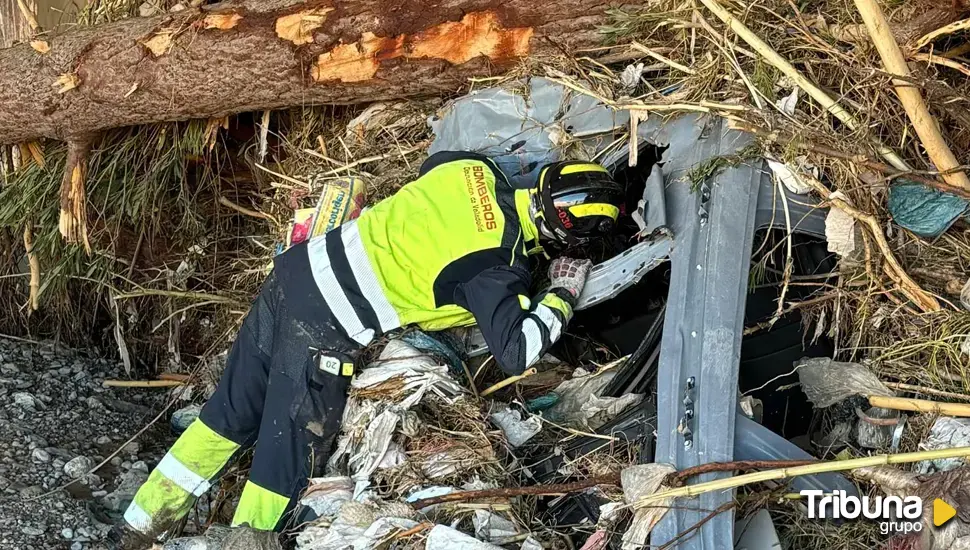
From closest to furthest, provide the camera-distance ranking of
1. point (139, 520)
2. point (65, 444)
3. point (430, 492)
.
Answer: point (430, 492) → point (139, 520) → point (65, 444)

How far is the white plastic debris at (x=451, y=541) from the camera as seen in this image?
239 cm

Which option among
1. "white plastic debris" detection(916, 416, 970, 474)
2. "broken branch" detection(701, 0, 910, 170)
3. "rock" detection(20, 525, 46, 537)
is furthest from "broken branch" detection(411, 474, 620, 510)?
"rock" detection(20, 525, 46, 537)

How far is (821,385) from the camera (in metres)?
2.69

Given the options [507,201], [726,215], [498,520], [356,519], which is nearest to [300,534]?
[356,519]

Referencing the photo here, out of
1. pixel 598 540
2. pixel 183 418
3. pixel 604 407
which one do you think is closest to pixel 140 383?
pixel 183 418

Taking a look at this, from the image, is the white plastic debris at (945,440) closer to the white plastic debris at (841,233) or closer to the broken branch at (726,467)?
the broken branch at (726,467)

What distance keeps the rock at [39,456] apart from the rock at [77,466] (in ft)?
0.26

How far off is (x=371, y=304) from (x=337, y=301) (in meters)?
0.12

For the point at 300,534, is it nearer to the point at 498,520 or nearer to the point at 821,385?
the point at 498,520

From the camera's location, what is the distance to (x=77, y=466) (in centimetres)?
333

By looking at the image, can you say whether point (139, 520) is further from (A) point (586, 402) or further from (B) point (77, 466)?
(A) point (586, 402)

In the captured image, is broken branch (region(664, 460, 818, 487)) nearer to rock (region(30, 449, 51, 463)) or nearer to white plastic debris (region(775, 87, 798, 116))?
white plastic debris (region(775, 87, 798, 116))

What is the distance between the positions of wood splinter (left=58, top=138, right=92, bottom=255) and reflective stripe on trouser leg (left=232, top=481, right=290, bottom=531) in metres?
1.34

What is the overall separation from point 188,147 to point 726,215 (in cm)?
231
